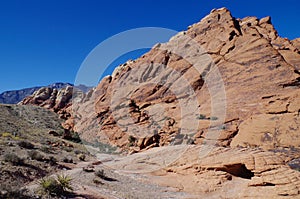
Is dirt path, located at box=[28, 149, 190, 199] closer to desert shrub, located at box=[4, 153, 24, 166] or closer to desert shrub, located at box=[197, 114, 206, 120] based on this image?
desert shrub, located at box=[4, 153, 24, 166]

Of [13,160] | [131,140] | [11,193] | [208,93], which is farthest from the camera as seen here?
[131,140]

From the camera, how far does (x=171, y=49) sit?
48.7 m

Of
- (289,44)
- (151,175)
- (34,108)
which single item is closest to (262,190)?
(151,175)

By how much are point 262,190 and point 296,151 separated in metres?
4.78

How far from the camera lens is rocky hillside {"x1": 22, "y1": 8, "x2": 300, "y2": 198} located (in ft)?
52.3

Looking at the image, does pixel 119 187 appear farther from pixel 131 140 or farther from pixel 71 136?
pixel 71 136

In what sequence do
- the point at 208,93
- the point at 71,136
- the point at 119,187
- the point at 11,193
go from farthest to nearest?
the point at 71,136 → the point at 208,93 → the point at 119,187 → the point at 11,193

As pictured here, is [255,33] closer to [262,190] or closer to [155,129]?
[155,129]

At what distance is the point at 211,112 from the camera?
27422 millimetres

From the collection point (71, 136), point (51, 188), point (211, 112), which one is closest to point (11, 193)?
point (51, 188)

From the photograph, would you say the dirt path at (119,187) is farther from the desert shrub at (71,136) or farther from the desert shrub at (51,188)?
the desert shrub at (71,136)

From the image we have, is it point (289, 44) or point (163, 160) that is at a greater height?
point (289, 44)

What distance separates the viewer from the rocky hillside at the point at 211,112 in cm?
1595

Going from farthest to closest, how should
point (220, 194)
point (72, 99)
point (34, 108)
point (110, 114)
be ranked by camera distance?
1. point (72, 99)
2. point (34, 108)
3. point (110, 114)
4. point (220, 194)
